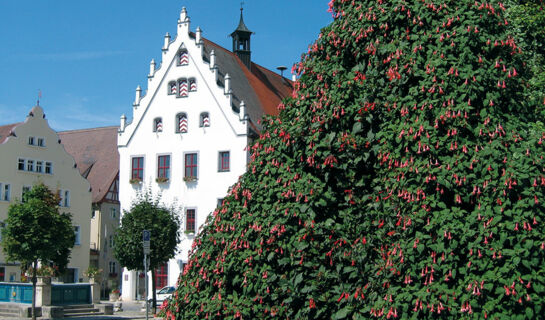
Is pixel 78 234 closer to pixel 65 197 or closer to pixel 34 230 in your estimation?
pixel 65 197

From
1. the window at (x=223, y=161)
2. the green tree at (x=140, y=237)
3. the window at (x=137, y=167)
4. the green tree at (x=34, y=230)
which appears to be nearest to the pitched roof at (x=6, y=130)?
the window at (x=137, y=167)

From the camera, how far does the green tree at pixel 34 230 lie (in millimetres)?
29141

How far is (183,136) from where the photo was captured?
44.9 m

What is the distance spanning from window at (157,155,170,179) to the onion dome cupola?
41.3 feet

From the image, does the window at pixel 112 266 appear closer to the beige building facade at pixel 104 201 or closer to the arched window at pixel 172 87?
the beige building facade at pixel 104 201

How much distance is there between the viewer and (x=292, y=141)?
8.95 meters

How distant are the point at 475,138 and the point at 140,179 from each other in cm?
3965

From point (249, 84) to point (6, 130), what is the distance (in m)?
20.0

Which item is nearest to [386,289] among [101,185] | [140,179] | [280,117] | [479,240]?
[479,240]

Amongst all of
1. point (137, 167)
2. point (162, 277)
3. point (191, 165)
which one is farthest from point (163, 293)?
point (137, 167)

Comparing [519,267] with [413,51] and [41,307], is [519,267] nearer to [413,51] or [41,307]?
[413,51]

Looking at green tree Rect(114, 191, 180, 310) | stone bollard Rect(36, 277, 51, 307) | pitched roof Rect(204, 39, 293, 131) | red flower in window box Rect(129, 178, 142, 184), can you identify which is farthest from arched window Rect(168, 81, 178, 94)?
stone bollard Rect(36, 277, 51, 307)

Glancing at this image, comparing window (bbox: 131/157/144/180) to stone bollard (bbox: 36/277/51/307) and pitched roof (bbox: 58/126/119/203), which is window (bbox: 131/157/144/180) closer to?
pitched roof (bbox: 58/126/119/203)

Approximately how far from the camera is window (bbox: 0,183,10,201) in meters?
48.8
